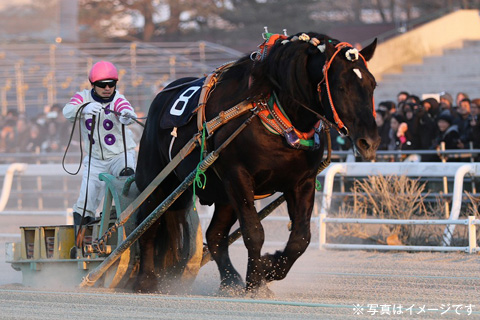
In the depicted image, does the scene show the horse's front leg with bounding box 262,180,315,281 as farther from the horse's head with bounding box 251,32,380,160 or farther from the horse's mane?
the horse's mane

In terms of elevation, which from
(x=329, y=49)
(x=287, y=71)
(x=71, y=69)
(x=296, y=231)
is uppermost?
(x=329, y=49)

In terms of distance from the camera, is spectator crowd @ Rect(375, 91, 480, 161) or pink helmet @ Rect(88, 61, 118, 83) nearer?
pink helmet @ Rect(88, 61, 118, 83)

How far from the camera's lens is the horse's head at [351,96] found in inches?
241

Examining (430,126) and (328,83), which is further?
(430,126)

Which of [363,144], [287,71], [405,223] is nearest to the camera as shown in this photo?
[363,144]

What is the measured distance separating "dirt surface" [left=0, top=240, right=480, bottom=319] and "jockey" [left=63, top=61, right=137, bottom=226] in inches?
36.7

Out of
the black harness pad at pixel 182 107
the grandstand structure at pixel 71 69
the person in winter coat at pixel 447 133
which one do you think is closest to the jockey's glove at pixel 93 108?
the black harness pad at pixel 182 107

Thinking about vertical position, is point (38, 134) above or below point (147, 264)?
below

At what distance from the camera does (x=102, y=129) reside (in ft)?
26.8

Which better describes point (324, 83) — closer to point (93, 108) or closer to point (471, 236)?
point (93, 108)

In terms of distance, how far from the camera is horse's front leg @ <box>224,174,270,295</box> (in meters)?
6.76

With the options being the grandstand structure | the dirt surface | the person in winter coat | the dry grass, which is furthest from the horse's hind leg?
the grandstand structure

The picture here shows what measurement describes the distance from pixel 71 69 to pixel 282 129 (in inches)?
791

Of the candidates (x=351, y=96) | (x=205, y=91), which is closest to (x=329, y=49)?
(x=351, y=96)
